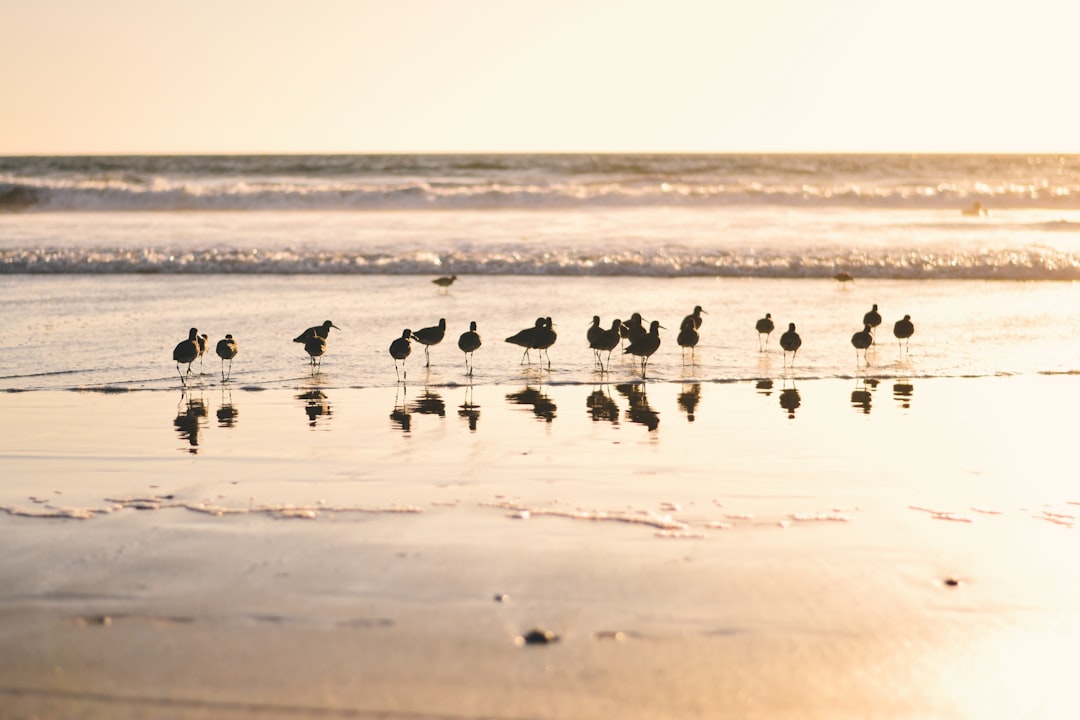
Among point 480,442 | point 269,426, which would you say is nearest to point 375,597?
point 480,442

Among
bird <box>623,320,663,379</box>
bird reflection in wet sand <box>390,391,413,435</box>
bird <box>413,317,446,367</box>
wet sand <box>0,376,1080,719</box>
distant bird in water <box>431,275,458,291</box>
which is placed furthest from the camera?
distant bird in water <box>431,275,458,291</box>

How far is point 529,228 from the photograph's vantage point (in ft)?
96.1

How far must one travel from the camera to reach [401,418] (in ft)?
29.7

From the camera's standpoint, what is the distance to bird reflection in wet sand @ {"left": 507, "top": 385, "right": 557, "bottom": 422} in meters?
9.20

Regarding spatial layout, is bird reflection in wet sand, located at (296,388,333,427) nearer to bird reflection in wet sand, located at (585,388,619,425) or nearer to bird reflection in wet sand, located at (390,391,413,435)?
bird reflection in wet sand, located at (390,391,413,435)

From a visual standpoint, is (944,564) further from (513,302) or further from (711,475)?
(513,302)

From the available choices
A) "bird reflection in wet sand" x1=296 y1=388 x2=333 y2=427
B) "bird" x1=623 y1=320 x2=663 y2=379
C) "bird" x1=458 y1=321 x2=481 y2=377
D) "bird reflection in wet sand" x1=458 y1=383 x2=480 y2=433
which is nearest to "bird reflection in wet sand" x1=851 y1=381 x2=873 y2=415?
"bird" x1=623 y1=320 x2=663 y2=379

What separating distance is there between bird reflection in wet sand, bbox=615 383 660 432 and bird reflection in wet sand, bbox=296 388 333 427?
2.46 m

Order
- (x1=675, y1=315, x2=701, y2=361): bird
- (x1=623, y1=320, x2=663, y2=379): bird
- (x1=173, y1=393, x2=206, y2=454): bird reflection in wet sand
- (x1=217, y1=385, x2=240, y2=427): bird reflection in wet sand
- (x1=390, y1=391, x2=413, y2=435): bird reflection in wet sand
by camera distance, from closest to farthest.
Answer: (x1=173, y1=393, x2=206, y2=454): bird reflection in wet sand → (x1=390, y1=391, x2=413, y2=435): bird reflection in wet sand → (x1=217, y1=385, x2=240, y2=427): bird reflection in wet sand → (x1=623, y1=320, x2=663, y2=379): bird → (x1=675, y1=315, x2=701, y2=361): bird

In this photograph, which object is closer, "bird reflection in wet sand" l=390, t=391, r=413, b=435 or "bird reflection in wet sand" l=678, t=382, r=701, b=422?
"bird reflection in wet sand" l=390, t=391, r=413, b=435

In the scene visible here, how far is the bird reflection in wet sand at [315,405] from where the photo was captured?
29.6 feet

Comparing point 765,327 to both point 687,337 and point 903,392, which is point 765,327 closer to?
point 687,337

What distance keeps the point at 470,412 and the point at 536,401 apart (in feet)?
2.43

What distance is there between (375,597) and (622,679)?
4.07ft
